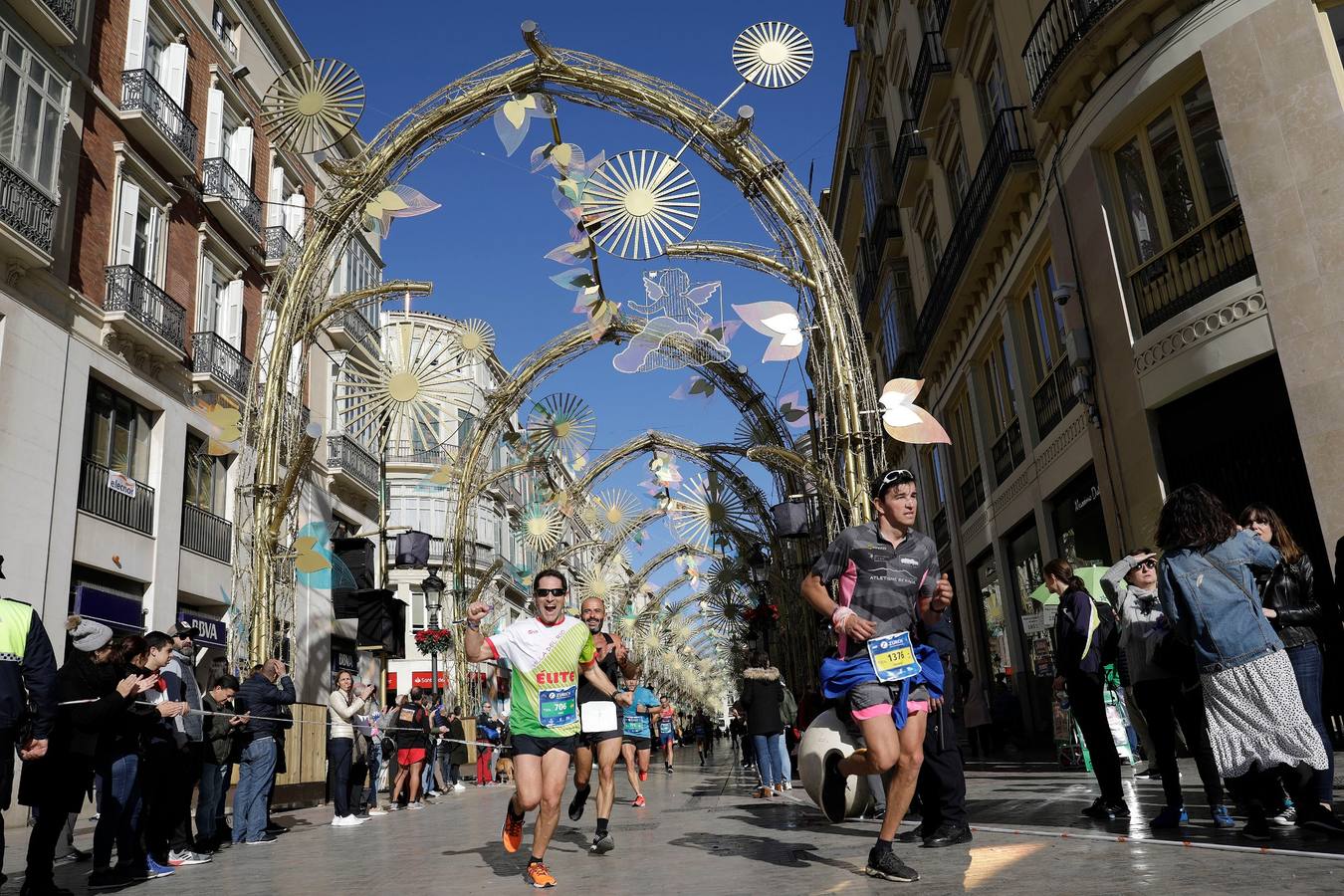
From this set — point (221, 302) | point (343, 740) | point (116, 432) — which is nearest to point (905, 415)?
point (343, 740)

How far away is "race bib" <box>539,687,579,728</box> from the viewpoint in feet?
19.7

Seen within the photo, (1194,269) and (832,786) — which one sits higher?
(1194,269)

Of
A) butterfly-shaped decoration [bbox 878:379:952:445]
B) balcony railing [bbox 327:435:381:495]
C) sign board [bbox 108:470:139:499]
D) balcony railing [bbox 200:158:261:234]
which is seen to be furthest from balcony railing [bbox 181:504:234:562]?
butterfly-shaped decoration [bbox 878:379:952:445]

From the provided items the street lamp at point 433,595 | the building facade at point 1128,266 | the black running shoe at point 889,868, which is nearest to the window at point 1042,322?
the building facade at point 1128,266

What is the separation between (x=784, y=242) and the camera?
42.7 ft

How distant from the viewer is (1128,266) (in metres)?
12.5

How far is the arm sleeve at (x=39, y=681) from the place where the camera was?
17.6ft

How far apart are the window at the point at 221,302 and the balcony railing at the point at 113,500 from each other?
4.16m

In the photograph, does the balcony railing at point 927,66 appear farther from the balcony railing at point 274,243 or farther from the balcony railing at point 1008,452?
the balcony railing at point 274,243

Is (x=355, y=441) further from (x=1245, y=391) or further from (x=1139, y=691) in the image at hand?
(x=1139, y=691)

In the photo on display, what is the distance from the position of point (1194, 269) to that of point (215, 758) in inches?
434

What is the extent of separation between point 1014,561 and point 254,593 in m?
12.9

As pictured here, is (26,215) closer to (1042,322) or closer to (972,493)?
(1042,322)

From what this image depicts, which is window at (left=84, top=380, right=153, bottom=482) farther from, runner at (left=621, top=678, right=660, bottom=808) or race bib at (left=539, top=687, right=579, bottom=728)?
race bib at (left=539, top=687, right=579, bottom=728)
